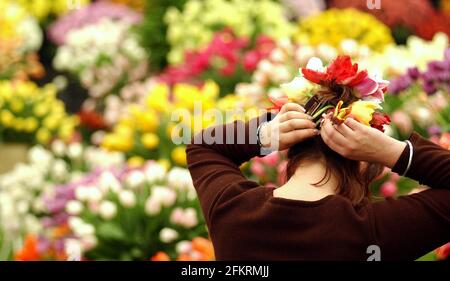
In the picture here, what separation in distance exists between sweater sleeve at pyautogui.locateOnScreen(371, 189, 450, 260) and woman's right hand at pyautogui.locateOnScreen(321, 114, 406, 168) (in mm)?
104

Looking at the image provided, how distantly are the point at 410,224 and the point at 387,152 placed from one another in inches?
6.3

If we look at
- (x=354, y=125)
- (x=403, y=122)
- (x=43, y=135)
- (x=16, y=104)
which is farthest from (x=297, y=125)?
(x=16, y=104)

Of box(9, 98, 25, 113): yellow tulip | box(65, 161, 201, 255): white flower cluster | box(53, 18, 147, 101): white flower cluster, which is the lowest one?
box(65, 161, 201, 255): white flower cluster

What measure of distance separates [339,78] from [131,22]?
24.4 feet

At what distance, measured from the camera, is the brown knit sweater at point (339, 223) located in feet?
5.91

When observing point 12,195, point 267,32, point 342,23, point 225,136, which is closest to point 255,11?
point 267,32

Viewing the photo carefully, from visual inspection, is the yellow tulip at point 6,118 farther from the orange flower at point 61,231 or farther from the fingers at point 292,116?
the fingers at point 292,116

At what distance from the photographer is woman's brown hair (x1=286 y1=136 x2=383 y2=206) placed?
1.91m

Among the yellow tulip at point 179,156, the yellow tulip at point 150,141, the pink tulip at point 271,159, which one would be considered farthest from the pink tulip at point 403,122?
the yellow tulip at point 150,141

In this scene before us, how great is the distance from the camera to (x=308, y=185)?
1.89m

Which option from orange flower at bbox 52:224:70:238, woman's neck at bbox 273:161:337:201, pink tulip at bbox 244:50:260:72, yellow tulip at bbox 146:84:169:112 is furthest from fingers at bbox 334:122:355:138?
pink tulip at bbox 244:50:260:72

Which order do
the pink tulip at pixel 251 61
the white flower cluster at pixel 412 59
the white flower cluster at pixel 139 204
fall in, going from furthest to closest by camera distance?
the pink tulip at pixel 251 61 < the white flower cluster at pixel 412 59 < the white flower cluster at pixel 139 204

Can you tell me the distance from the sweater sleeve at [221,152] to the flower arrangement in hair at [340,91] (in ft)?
0.51

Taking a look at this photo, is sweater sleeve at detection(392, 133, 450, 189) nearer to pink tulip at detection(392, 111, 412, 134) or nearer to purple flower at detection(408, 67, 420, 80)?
purple flower at detection(408, 67, 420, 80)
